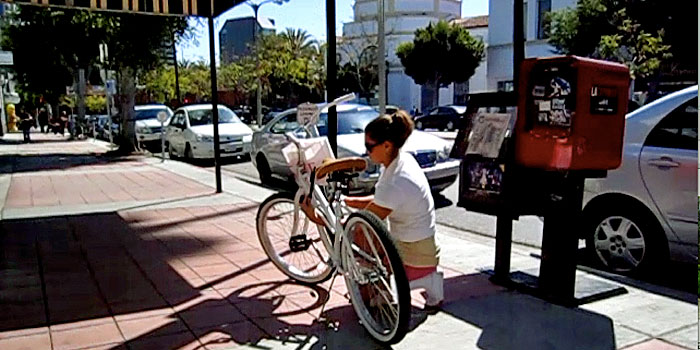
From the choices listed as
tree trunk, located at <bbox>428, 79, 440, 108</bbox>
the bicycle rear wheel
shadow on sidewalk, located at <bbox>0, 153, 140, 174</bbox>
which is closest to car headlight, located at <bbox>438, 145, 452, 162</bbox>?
the bicycle rear wheel

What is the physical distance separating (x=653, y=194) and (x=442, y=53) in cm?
3363

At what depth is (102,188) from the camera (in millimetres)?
10445

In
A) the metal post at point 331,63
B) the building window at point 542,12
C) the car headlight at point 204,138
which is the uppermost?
the building window at point 542,12

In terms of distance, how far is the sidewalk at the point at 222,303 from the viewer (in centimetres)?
355

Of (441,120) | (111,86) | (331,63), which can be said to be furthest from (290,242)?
(441,120)

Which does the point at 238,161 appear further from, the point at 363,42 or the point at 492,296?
the point at 363,42

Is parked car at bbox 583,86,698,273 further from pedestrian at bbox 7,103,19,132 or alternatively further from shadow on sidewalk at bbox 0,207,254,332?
pedestrian at bbox 7,103,19,132

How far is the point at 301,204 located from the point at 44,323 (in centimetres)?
Answer: 178

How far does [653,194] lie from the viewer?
15.3 feet

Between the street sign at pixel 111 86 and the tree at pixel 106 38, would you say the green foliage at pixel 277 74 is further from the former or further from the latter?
the street sign at pixel 111 86

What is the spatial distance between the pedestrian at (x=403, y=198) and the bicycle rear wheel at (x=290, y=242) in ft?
2.33

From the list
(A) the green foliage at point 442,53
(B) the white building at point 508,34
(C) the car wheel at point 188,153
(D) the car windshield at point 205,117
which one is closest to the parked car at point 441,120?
(B) the white building at point 508,34

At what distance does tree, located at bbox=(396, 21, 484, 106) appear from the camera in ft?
122

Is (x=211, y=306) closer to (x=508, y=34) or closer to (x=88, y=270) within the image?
(x=88, y=270)
